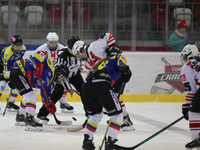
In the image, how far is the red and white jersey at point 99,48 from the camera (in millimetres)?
3869

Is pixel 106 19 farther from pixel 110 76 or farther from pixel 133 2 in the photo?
pixel 110 76

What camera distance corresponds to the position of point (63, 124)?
14.3 feet

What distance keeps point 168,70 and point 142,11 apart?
4.04 ft

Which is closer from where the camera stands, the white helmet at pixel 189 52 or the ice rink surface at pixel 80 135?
the white helmet at pixel 189 52

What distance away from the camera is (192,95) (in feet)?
9.46

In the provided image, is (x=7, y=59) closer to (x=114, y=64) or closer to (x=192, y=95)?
(x=114, y=64)

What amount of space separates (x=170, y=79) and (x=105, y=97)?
396 centimetres

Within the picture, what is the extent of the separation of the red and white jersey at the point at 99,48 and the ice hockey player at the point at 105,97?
941 mm

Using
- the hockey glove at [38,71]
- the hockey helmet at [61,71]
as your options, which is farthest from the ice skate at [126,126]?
the hockey glove at [38,71]

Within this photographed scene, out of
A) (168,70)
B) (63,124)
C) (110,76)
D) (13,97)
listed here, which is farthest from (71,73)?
(168,70)

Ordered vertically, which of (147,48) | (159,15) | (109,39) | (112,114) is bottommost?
(112,114)

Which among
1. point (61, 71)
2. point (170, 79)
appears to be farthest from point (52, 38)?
point (170, 79)

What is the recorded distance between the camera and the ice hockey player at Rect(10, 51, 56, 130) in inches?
154

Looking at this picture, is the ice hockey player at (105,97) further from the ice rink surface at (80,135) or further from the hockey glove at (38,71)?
the hockey glove at (38,71)
